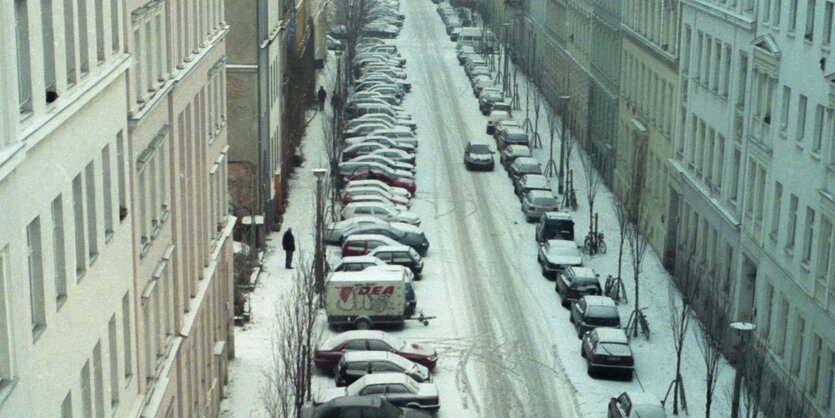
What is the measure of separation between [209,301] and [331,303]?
27.6 feet

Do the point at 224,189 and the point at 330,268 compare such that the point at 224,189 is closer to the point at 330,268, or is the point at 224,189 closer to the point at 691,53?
the point at 330,268

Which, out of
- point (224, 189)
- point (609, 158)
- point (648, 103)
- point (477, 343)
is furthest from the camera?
point (609, 158)

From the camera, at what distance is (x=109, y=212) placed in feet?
77.5

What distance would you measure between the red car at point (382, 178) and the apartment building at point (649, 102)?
31.5ft

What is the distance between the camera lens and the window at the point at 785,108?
4038cm

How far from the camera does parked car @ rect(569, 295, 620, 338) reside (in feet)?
146

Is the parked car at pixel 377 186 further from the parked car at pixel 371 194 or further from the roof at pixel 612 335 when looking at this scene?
the roof at pixel 612 335

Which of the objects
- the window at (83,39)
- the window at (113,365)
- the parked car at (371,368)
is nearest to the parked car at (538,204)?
the parked car at (371,368)

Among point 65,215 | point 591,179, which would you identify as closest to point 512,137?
point 591,179

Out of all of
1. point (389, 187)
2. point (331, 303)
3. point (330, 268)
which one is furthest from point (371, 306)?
point (389, 187)

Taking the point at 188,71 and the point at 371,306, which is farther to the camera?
the point at 371,306

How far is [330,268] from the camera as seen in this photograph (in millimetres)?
51562

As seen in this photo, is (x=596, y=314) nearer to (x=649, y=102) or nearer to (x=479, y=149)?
(x=649, y=102)

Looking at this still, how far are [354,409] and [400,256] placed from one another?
1719cm
